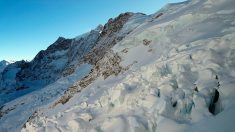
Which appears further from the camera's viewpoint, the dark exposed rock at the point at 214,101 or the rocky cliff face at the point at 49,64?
the rocky cliff face at the point at 49,64

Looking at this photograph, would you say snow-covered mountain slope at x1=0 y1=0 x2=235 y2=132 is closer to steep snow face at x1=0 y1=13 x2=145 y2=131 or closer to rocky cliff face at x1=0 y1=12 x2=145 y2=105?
steep snow face at x1=0 y1=13 x2=145 y2=131

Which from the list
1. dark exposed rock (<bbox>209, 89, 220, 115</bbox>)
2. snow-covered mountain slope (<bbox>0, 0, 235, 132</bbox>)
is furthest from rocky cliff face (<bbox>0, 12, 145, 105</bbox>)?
dark exposed rock (<bbox>209, 89, 220, 115</bbox>)

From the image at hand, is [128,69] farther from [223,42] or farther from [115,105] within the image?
[223,42]

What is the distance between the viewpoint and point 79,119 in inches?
629

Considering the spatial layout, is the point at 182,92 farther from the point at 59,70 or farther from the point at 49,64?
the point at 49,64

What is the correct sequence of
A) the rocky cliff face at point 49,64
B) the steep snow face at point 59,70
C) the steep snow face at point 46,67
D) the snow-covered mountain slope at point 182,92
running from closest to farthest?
the snow-covered mountain slope at point 182,92, the steep snow face at point 59,70, the steep snow face at point 46,67, the rocky cliff face at point 49,64

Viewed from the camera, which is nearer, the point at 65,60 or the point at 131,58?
the point at 131,58

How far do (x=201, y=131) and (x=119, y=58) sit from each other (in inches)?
701

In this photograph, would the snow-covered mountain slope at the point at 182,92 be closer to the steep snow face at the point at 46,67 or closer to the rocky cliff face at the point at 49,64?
the rocky cliff face at the point at 49,64

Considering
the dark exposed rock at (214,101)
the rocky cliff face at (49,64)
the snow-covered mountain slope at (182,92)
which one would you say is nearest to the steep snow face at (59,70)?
the rocky cliff face at (49,64)

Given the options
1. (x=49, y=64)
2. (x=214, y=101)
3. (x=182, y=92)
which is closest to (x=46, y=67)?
(x=49, y=64)

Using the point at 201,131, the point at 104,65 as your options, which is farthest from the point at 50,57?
the point at 201,131

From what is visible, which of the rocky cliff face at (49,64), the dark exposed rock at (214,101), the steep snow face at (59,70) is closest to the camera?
the dark exposed rock at (214,101)

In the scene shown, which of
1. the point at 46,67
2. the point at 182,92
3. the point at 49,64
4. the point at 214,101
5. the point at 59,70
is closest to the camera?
the point at 214,101
